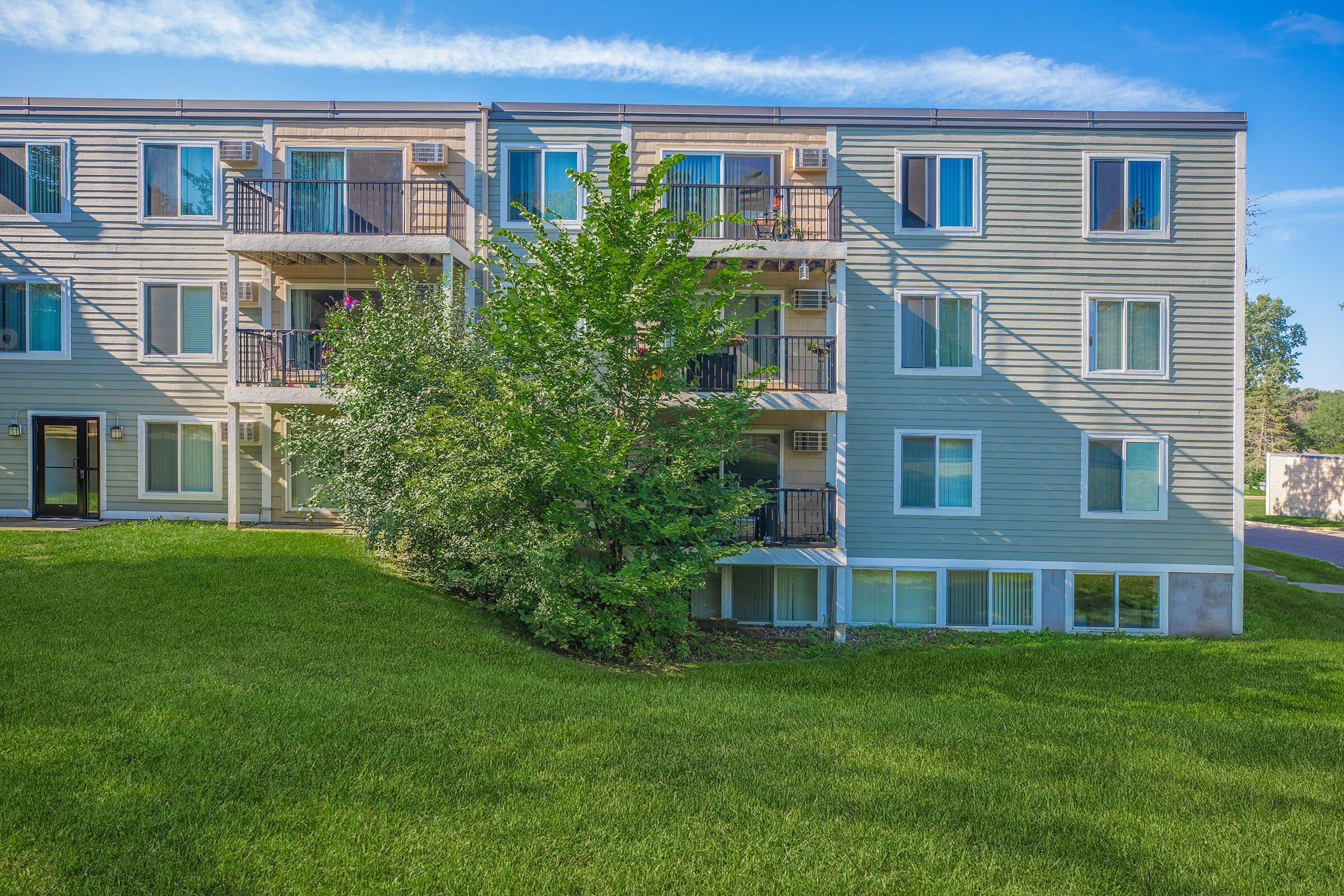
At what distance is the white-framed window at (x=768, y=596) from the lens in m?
14.0

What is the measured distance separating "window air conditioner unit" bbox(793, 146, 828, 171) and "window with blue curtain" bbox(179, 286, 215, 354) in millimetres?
11885

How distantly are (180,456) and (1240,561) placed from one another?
67.9 feet

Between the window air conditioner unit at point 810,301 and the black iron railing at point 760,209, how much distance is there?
99 cm

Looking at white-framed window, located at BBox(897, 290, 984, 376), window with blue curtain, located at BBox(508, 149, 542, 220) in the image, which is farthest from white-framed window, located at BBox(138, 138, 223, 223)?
white-framed window, located at BBox(897, 290, 984, 376)

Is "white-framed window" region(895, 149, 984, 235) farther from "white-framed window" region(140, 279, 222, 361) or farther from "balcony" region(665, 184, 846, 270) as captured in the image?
"white-framed window" region(140, 279, 222, 361)

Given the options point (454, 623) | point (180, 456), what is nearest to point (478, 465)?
point (454, 623)

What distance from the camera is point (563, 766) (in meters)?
5.57

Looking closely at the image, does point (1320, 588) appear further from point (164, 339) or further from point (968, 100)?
point (164, 339)

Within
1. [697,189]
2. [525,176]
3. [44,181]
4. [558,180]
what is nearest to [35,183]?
[44,181]

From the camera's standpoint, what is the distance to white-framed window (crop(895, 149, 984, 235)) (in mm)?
13945

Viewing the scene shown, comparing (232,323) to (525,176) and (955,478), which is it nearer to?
(525,176)

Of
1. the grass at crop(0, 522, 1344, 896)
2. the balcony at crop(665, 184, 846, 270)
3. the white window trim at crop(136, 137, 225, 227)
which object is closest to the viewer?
the grass at crop(0, 522, 1344, 896)

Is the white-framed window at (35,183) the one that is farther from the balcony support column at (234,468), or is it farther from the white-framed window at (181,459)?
the balcony support column at (234,468)

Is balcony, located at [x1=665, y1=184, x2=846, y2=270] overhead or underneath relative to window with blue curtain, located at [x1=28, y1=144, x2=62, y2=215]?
underneath
